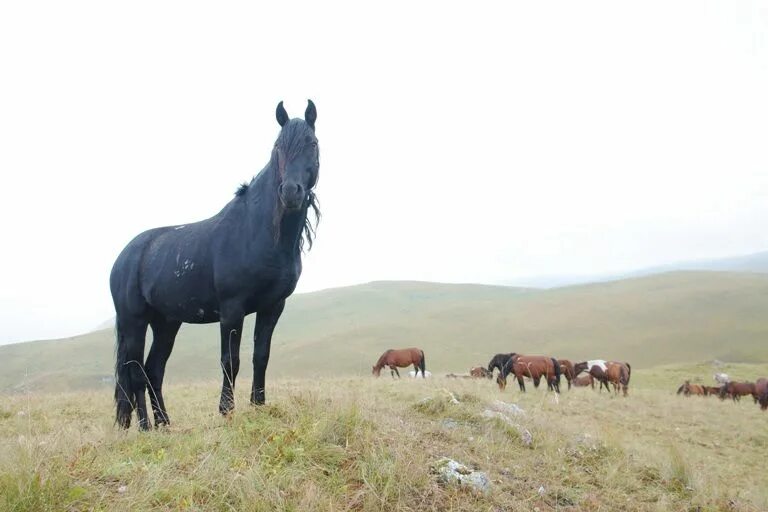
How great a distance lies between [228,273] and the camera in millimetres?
4891

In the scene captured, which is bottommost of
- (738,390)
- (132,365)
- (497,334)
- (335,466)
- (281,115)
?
(497,334)

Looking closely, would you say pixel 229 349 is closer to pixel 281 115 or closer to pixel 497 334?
pixel 281 115

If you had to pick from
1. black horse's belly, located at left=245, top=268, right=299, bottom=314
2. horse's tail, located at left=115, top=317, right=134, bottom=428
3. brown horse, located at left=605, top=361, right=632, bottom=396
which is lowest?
brown horse, located at left=605, top=361, right=632, bottom=396

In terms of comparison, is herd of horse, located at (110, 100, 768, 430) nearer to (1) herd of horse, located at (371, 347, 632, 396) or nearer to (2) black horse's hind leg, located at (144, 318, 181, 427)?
(2) black horse's hind leg, located at (144, 318, 181, 427)

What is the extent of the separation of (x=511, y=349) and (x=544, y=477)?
48322 mm

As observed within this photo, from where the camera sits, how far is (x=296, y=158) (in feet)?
15.4

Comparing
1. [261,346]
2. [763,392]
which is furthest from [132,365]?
[763,392]

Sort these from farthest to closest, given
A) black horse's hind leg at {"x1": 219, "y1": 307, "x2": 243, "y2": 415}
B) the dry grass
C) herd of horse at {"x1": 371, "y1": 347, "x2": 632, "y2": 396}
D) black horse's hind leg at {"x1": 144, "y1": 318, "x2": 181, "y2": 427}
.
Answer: herd of horse at {"x1": 371, "y1": 347, "x2": 632, "y2": 396}
black horse's hind leg at {"x1": 144, "y1": 318, "x2": 181, "y2": 427}
black horse's hind leg at {"x1": 219, "y1": 307, "x2": 243, "y2": 415}
the dry grass

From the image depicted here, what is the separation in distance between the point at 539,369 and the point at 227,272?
15.2 m

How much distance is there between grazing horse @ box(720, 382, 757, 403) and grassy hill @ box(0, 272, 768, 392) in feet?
73.1

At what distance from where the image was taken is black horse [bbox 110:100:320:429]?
4.83 meters

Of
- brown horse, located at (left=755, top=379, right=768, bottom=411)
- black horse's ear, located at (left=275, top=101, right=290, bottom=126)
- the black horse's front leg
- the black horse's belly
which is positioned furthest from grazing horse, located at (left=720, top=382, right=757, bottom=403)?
black horse's ear, located at (left=275, top=101, right=290, bottom=126)

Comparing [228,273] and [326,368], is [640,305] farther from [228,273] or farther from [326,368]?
[228,273]

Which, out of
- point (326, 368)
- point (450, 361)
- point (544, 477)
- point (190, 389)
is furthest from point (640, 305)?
point (544, 477)
